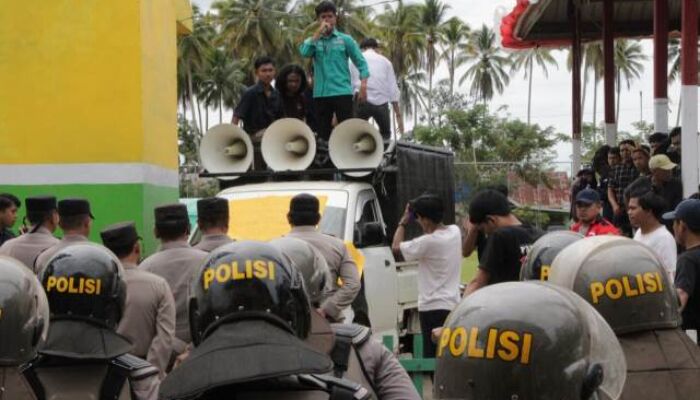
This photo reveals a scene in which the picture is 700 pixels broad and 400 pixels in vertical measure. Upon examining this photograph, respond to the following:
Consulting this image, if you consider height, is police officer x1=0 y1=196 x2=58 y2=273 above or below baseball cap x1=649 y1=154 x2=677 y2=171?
below

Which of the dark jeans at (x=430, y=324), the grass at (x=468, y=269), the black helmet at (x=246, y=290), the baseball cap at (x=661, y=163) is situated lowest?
the grass at (x=468, y=269)

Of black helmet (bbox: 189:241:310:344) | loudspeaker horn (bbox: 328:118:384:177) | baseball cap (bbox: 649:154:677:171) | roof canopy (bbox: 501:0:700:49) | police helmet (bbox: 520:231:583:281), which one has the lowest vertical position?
police helmet (bbox: 520:231:583:281)

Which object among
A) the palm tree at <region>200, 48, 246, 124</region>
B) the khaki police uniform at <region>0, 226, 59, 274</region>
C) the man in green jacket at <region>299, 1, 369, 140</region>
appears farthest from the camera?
the palm tree at <region>200, 48, 246, 124</region>

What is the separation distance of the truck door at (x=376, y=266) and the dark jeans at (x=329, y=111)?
97 cm

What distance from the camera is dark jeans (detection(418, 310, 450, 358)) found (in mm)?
8359

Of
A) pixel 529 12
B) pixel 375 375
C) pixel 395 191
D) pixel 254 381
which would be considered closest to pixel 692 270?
pixel 375 375

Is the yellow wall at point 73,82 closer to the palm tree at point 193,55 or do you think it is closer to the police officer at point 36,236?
the police officer at point 36,236

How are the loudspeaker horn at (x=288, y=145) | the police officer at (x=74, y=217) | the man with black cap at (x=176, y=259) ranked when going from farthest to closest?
the loudspeaker horn at (x=288, y=145) → the police officer at (x=74, y=217) → the man with black cap at (x=176, y=259)

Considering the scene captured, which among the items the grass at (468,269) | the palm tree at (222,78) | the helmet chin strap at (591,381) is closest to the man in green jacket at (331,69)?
the helmet chin strap at (591,381)

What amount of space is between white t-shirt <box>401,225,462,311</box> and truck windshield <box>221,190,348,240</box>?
1.53 m

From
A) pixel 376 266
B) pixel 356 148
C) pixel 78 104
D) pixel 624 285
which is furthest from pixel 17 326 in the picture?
pixel 78 104

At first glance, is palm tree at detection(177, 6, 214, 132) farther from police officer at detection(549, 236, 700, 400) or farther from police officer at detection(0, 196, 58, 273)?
police officer at detection(549, 236, 700, 400)

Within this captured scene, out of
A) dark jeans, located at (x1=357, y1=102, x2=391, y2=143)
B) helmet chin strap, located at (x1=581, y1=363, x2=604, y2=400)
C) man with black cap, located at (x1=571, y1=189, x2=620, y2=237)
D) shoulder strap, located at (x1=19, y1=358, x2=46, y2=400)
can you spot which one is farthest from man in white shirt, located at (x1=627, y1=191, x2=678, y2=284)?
dark jeans, located at (x1=357, y1=102, x2=391, y2=143)

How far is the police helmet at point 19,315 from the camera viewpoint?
372 centimetres
